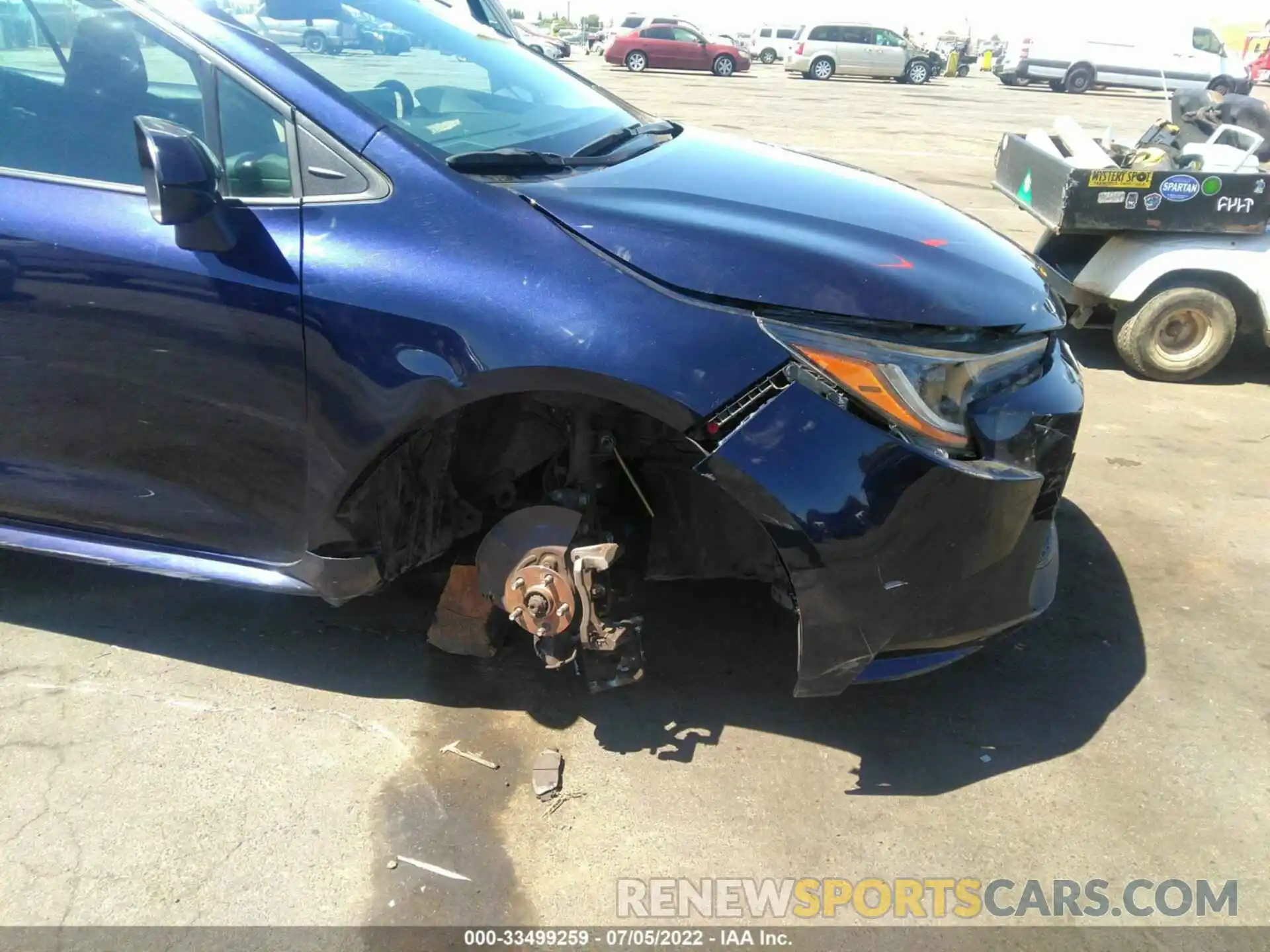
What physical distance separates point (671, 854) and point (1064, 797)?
1.02 metres

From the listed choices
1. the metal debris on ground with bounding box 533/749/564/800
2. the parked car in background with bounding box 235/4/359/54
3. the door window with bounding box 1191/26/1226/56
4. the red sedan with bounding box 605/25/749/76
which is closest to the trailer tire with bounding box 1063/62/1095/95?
the door window with bounding box 1191/26/1226/56

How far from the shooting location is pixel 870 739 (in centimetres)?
267

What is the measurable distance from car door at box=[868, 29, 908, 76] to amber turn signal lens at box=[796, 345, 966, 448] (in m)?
33.2

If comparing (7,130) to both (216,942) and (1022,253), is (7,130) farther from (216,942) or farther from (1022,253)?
(1022,253)

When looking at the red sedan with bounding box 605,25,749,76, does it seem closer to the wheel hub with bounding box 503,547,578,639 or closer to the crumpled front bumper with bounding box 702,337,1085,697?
the crumpled front bumper with bounding box 702,337,1085,697

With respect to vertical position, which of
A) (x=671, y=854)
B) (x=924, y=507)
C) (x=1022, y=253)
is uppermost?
(x=1022, y=253)

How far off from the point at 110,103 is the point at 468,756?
1907mm

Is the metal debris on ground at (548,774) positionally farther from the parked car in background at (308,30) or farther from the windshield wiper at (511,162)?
the parked car in background at (308,30)

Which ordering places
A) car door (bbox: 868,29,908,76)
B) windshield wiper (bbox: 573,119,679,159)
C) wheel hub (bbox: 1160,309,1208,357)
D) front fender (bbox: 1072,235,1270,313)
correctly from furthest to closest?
car door (bbox: 868,29,908,76) → wheel hub (bbox: 1160,309,1208,357) → front fender (bbox: 1072,235,1270,313) → windshield wiper (bbox: 573,119,679,159)

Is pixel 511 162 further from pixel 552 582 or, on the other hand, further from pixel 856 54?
pixel 856 54

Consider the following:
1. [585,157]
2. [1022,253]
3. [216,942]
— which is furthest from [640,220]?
[216,942]

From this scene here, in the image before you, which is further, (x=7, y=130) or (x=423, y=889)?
(x=7, y=130)

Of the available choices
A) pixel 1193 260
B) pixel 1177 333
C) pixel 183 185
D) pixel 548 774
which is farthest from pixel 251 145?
Result: pixel 1177 333

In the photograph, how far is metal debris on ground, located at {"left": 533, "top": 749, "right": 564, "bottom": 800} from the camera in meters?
2.45
